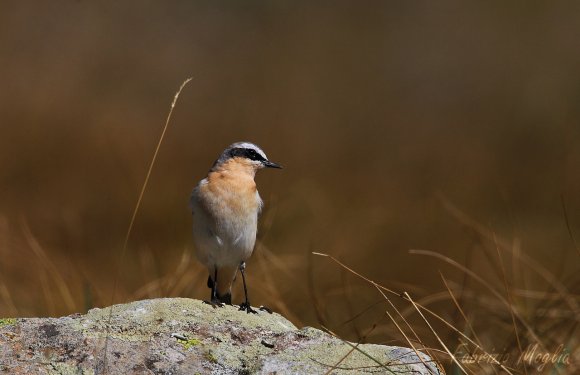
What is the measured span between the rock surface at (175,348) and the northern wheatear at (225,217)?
1882 millimetres

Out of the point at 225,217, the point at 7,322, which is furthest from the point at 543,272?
the point at 7,322

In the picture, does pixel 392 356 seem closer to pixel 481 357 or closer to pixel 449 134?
pixel 481 357

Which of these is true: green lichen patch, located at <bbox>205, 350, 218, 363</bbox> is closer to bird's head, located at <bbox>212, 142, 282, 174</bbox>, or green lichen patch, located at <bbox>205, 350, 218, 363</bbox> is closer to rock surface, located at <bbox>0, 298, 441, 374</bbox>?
rock surface, located at <bbox>0, 298, 441, 374</bbox>

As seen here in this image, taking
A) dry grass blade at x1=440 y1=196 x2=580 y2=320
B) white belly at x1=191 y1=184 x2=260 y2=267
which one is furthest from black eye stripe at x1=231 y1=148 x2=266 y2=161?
dry grass blade at x1=440 y1=196 x2=580 y2=320

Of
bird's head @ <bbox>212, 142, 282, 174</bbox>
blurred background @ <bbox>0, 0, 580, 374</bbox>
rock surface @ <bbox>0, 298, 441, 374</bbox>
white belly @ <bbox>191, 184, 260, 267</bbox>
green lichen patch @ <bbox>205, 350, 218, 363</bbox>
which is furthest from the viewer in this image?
blurred background @ <bbox>0, 0, 580, 374</bbox>

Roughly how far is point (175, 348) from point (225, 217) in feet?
7.62

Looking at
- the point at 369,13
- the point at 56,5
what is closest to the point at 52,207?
the point at 56,5

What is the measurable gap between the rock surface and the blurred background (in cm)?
120

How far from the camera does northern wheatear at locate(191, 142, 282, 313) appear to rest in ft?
18.6

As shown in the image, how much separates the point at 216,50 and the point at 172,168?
6028mm

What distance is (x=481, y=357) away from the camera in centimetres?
423

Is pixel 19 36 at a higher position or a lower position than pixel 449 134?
higher

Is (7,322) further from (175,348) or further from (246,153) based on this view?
(246,153)

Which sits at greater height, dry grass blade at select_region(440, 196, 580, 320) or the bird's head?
the bird's head
